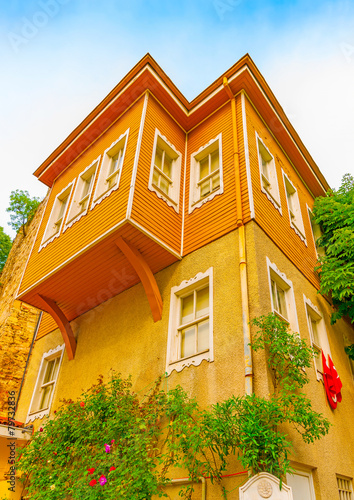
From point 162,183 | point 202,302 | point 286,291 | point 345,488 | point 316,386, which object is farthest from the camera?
point 162,183

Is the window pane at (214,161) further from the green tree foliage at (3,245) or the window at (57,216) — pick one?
the green tree foliage at (3,245)

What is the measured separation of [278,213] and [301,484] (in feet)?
16.3

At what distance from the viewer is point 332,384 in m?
6.64

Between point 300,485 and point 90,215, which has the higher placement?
point 90,215

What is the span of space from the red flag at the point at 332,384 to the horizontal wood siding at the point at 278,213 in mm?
2075

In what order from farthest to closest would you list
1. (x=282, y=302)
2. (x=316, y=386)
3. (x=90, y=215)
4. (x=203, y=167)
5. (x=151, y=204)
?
(x=203, y=167) → (x=90, y=215) → (x=151, y=204) → (x=282, y=302) → (x=316, y=386)

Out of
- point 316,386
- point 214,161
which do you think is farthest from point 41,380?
point 214,161

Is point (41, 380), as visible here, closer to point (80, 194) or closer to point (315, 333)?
point (80, 194)

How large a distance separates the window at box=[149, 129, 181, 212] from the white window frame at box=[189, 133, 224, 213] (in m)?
0.32

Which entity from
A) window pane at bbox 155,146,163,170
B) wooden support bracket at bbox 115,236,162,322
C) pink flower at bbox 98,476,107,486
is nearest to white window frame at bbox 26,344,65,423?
wooden support bracket at bbox 115,236,162,322

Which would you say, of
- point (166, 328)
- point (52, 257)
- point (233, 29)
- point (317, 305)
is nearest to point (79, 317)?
point (52, 257)

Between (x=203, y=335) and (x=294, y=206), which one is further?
(x=294, y=206)

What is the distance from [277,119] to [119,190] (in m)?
4.85

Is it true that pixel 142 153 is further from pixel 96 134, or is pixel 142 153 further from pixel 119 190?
pixel 96 134
